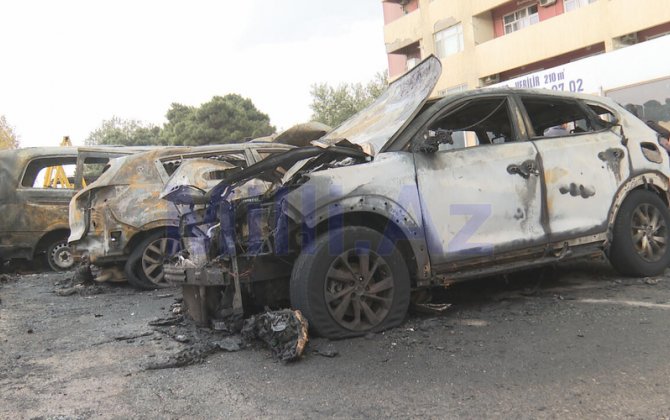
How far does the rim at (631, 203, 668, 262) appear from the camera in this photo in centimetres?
482

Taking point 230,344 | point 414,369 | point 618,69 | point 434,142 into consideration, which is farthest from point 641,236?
point 618,69

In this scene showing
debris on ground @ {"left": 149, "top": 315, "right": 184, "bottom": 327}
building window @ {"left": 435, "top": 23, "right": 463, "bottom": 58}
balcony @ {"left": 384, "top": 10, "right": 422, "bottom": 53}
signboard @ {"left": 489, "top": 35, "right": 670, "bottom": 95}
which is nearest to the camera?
debris on ground @ {"left": 149, "top": 315, "right": 184, "bottom": 327}

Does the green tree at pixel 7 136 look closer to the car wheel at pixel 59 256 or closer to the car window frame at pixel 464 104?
the car wheel at pixel 59 256

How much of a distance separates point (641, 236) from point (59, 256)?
7.81 m

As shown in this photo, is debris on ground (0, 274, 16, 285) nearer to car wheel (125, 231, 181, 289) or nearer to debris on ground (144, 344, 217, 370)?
car wheel (125, 231, 181, 289)

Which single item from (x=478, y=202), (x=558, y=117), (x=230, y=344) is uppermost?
(x=558, y=117)

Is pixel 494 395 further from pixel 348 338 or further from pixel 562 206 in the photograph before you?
pixel 562 206

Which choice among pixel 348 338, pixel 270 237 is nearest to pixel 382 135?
pixel 270 237

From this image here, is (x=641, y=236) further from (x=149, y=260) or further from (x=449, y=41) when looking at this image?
(x=449, y=41)

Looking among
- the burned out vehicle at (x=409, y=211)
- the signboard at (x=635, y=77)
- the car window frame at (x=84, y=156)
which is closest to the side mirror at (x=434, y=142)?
the burned out vehicle at (x=409, y=211)

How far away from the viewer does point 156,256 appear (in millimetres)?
6316

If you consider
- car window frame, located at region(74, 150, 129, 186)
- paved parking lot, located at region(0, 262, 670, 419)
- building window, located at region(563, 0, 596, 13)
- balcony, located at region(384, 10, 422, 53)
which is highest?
balcony, located at region(384, 10, 422, 53)

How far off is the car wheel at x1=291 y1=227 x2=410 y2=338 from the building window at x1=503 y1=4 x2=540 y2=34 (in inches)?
939

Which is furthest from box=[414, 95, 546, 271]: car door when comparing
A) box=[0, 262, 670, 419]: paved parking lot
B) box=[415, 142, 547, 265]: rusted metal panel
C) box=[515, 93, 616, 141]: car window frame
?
box=[0, 262, 670, 419]: paved parking lot
